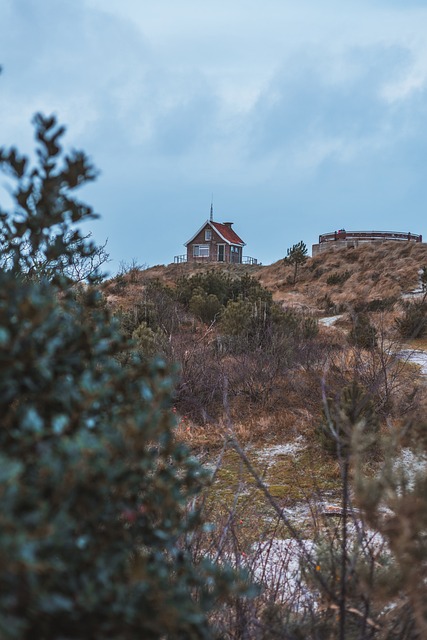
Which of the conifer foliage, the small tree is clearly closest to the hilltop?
the small tree

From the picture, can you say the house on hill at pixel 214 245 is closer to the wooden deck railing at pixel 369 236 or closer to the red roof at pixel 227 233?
the red roof at pixel 227 233

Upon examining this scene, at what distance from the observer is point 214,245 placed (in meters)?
47.0

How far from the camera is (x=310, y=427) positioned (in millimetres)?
7590

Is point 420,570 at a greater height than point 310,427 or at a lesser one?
greater

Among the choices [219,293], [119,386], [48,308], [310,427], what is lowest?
[310,427]

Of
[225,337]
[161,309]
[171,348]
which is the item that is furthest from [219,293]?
[171,348]

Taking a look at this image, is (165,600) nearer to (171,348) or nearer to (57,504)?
(57,504)

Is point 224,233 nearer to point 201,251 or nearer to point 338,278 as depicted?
point 201,251

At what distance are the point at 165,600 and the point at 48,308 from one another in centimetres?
57

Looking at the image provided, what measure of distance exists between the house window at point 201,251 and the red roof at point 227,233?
1.73 meters

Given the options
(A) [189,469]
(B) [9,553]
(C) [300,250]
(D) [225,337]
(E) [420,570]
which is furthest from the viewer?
(C) [300,250]

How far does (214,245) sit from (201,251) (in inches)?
54.7

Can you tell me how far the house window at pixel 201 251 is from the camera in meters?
47.4

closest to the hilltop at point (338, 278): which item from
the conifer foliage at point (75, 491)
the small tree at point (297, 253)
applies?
the small tree at point (297, 253)
